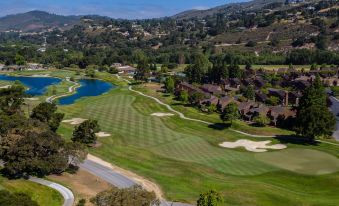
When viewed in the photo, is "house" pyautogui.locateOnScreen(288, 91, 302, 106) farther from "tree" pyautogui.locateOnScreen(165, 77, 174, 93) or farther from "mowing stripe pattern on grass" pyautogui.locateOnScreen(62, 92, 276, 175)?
"mowing stripe pattern on grass" pyautogui.locateOnScreen(62, 92, 276, 175)

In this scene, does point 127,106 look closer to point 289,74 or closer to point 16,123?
point 16,123

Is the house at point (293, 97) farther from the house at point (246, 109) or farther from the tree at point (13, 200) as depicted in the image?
the tree at point (13, 200)

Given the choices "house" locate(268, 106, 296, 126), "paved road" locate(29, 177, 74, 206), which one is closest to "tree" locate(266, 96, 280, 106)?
"house" locate(268, 106, 296, 126)

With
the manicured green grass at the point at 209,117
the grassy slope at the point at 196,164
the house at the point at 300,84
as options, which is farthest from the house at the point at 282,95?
the grassy slope at the point at 196,164

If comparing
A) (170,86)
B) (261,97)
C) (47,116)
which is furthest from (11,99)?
(261,97)

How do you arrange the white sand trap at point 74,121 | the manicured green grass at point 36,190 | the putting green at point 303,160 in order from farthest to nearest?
the white sand trap at point 74,121
the putting green at point 303,160
the manicured green grass at point 36,190

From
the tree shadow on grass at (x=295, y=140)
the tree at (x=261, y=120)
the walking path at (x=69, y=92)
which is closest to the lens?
the tree shadow on grass at (x=295, y=140)

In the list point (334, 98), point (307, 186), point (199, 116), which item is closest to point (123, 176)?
point (307, 186)

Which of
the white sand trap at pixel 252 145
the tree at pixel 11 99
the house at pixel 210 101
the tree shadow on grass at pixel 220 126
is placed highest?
the tree at pixel 11 99
